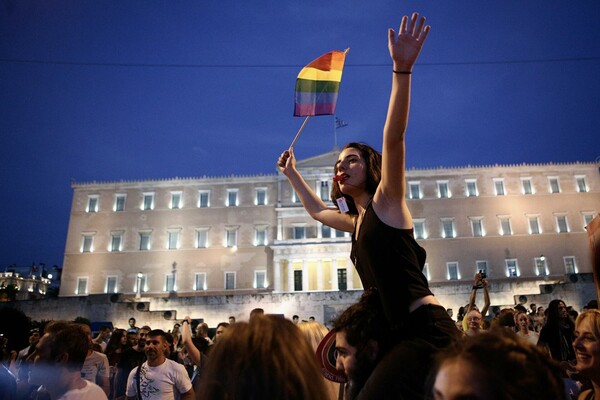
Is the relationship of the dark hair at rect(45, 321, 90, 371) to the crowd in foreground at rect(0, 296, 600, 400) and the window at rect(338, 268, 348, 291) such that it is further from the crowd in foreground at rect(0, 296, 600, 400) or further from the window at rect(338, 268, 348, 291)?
the window at rect(338, 268, 348, 291)

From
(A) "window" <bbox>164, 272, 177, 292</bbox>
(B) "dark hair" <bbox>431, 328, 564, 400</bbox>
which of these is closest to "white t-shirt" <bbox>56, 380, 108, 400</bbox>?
(B) "dark hair" <bbox>431, 328, 564, 400</bbox>

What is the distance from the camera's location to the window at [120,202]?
4409 centimetres

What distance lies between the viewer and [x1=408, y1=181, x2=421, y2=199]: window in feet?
139

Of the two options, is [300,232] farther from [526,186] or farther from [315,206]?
[315,206]

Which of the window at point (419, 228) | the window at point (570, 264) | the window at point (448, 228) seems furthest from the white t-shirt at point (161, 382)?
Answer: the window at point (570, 264)

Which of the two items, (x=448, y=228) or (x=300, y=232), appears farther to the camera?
(x=448, y=228)

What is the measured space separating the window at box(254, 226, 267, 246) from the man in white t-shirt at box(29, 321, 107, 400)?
124 ft

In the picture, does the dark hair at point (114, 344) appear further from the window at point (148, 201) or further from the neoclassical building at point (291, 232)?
the window at point (148, 201)

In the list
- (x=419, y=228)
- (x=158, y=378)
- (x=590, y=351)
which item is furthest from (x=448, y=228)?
(x=590, y=351)

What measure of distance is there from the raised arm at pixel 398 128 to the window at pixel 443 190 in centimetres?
4176

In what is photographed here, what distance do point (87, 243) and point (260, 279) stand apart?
17141 mm

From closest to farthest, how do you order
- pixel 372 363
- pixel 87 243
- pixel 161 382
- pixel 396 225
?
Answer: pixel 372 363, pixel 396 225, pixel 161 382, pixel 87 243

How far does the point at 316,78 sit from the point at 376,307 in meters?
2.20

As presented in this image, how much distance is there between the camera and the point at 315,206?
10.9ft
